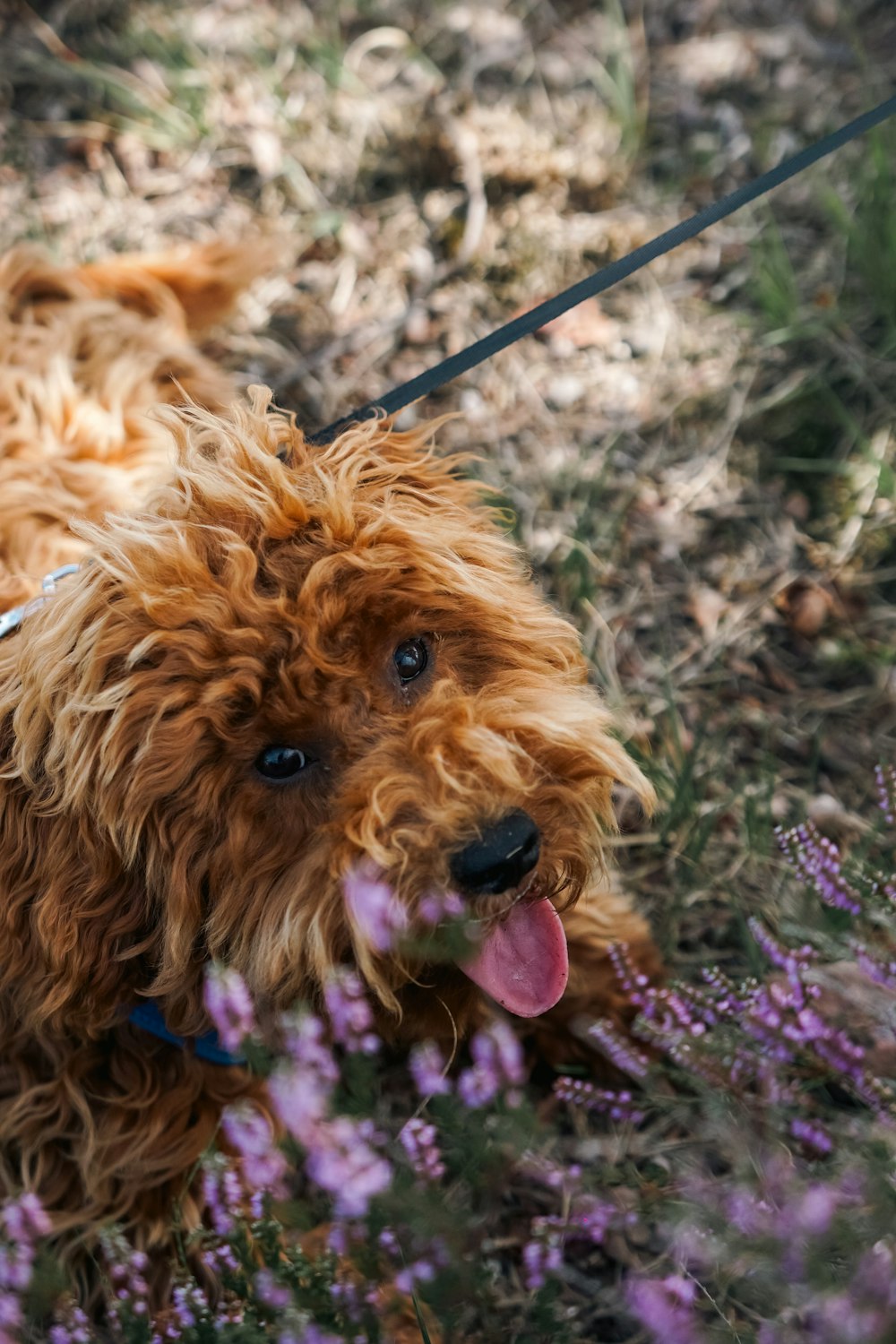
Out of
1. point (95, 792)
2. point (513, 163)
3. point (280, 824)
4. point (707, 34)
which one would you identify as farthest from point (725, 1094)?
point (707, 34)

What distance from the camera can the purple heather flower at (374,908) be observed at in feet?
5.97

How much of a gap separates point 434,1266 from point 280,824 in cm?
79

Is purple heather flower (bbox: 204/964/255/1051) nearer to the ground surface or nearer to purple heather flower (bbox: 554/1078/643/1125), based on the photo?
purple heather flower (bbox: 554/1078/643/1125)

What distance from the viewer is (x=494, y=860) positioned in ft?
6.51

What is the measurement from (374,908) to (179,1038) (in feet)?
2.86

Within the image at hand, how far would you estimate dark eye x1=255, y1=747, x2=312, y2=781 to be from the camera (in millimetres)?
2199

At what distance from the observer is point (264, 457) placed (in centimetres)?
235

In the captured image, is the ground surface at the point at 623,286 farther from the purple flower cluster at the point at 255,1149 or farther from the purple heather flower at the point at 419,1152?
the purple flower cluster at the point at 255,1149

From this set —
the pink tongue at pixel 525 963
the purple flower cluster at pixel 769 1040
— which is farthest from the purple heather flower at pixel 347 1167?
the purple flower cluster at pixel 769 1040

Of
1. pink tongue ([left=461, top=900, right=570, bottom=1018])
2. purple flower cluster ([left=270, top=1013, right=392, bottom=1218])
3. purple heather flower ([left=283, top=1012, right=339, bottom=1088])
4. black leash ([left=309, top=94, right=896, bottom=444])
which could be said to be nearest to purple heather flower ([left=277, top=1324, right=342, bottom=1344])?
purple flower cluster ([left=270, top=1013, right=392, bottom=1218])

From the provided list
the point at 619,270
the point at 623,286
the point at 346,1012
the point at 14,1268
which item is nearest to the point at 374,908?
the point at 346,1012

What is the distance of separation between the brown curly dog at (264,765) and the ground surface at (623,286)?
0.87m

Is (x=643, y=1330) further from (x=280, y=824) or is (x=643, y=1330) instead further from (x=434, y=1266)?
(x=280, y=824)

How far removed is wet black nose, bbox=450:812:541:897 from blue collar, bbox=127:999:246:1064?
0.75 metres
